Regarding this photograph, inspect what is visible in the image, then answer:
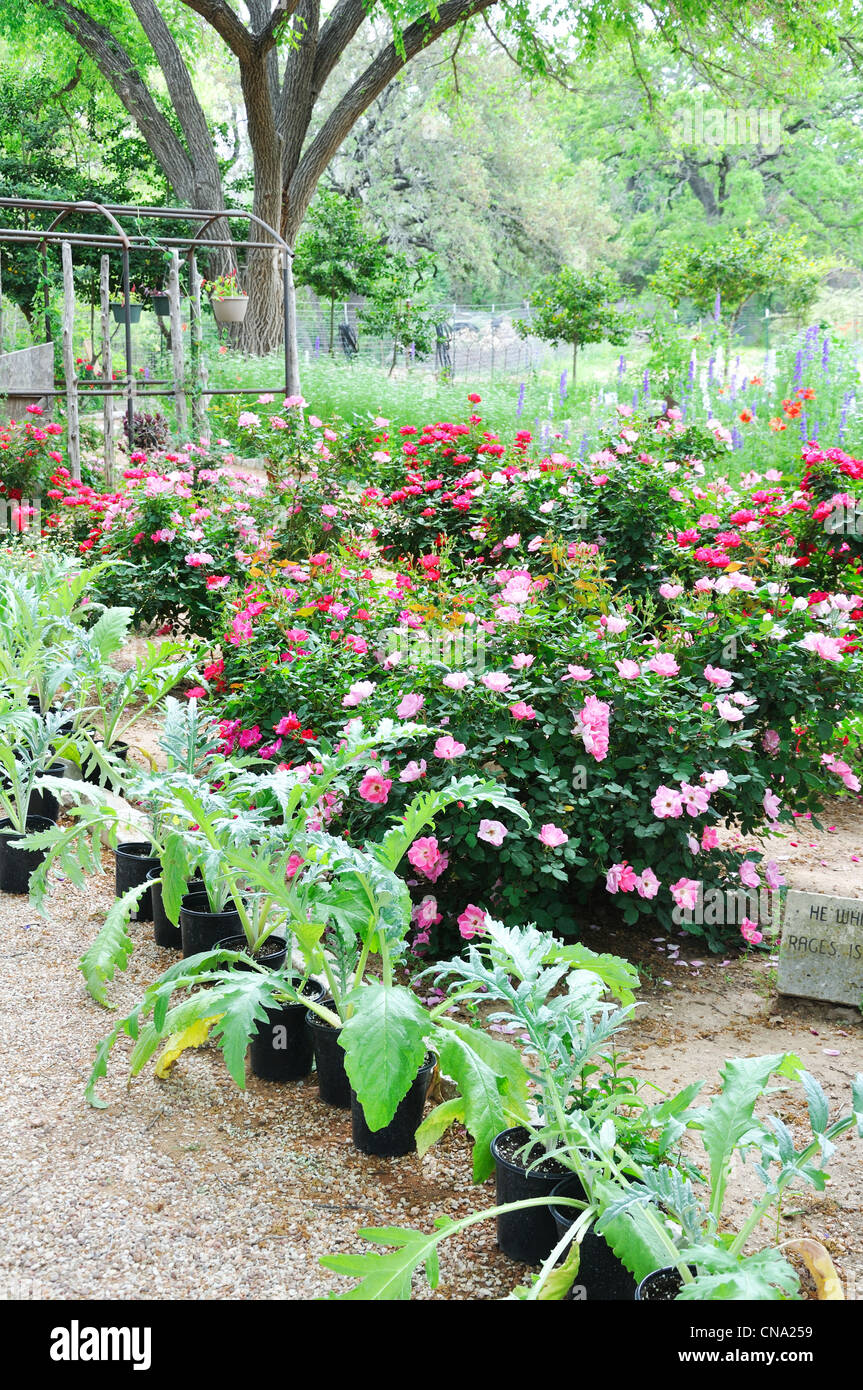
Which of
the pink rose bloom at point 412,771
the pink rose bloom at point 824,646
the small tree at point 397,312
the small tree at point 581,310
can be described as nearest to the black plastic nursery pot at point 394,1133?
the pink rose bloom at point 412,771

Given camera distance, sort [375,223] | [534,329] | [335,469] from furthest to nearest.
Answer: [375,223]
[534,329]
[335,469]

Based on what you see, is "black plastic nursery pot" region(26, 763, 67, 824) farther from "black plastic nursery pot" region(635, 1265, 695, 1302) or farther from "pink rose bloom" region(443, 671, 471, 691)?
"black plastic nursery pot" region(635, 1265, 695, 1302)

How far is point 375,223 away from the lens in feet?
89.6

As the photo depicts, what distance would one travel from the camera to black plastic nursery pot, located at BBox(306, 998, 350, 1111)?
2.31m

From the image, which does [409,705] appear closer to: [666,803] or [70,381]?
[666,803]

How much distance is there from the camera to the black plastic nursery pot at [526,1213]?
1872 mm

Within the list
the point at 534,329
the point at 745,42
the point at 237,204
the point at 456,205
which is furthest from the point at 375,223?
the point at 745,42

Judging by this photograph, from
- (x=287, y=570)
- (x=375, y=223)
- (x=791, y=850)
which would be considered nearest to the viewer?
(x=791, y=850)

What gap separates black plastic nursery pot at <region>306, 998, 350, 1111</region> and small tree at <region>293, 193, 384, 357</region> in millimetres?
15881

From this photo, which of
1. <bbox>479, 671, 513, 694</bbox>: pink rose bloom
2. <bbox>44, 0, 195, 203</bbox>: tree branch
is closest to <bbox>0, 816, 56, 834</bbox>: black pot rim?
<bbox>479, 671, 513, 694</bbox>: pink rose bloom

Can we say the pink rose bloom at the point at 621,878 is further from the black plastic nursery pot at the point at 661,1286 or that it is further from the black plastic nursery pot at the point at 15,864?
the black plastic nursery pot at the point at 15,864

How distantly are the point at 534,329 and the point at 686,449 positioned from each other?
11.1m

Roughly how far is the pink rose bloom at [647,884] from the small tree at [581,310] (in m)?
12.8
